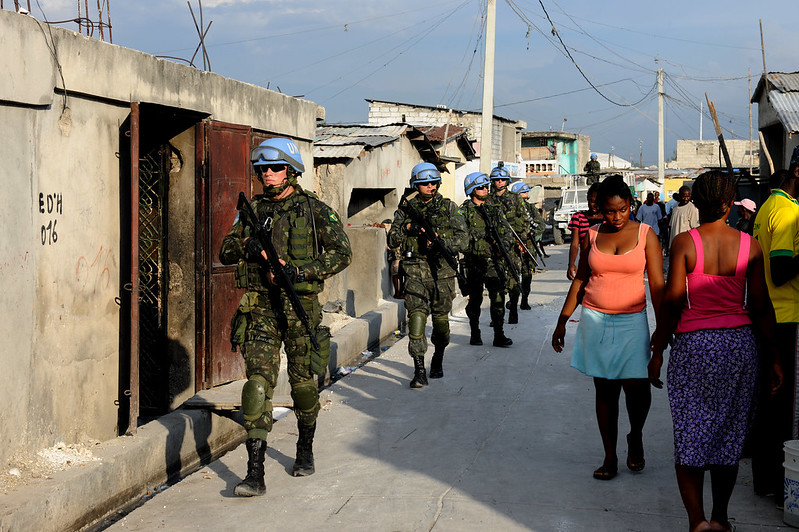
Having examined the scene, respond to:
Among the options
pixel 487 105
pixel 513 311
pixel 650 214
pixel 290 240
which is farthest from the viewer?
pixel 650 214

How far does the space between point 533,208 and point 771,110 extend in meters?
5.22

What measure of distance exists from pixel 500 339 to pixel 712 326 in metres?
6.07

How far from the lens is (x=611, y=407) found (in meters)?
5.03

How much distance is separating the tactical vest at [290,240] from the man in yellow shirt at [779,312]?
2.45 meters

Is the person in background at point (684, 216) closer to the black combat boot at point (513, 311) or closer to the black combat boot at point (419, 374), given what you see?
the black combat boot at point (513, 311)

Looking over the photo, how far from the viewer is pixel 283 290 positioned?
17.0 feet

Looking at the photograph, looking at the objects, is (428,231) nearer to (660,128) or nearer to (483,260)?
(483,260)

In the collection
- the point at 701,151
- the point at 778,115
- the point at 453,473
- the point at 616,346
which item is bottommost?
the point at 453,473

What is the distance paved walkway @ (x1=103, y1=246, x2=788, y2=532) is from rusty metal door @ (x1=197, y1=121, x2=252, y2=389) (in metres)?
0.89

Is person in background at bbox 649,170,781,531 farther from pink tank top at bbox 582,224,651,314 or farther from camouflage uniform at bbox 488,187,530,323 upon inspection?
camouflage uniform at bbox 488,187,530,323

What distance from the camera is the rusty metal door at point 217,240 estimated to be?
7.38 metres

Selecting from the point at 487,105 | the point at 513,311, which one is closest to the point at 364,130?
the point at 487,105

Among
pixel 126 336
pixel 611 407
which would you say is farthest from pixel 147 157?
pixel 611 407

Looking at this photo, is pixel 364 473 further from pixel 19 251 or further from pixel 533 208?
pixel 533 208
